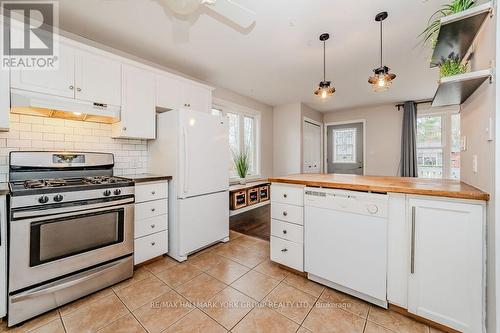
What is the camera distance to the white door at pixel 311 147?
16.9ft

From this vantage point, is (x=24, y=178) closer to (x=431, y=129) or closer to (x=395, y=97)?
(x=395, y=97)

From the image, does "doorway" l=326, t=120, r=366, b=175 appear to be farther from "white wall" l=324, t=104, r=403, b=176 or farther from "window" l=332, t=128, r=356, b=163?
"white wall" l=324, t=104, r=403, b=176

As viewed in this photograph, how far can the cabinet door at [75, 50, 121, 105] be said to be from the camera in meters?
1.94

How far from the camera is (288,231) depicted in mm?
2074

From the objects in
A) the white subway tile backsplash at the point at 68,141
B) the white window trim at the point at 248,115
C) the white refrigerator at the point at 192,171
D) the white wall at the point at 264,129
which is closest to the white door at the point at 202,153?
the white refrigerator at the point at 192,171

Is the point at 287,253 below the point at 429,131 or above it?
below

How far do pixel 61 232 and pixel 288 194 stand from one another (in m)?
1.88

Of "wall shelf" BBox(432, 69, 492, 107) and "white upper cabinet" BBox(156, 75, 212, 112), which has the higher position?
"white upper cabinet" BBox(156, 75, 212, 112)

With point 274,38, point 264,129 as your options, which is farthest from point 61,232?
point 264,129

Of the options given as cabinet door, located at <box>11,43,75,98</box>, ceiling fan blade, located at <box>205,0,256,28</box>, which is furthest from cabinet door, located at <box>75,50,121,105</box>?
ceiling fan blade, located at <box>205,0,256,28</box>

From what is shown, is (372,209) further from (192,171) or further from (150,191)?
(150,191)

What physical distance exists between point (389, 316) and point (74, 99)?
3098 millimetres

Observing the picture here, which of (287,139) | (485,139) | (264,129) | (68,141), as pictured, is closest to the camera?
(485,139)

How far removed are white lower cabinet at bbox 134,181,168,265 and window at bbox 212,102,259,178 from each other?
1.77 m
